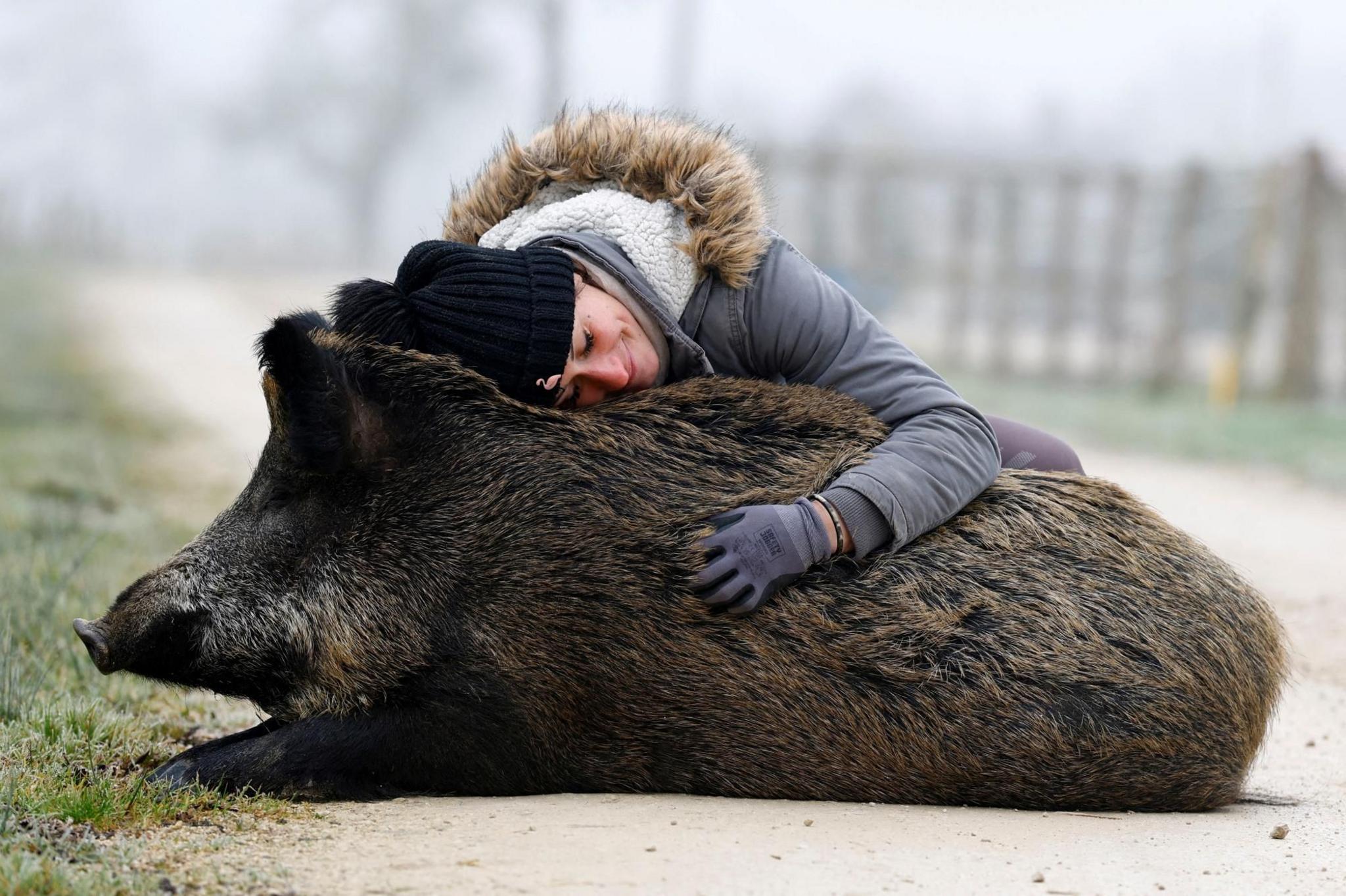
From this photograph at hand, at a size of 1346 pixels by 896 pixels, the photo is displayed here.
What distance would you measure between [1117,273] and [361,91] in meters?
48.1

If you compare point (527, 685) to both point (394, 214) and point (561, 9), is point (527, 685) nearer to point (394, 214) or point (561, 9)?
point (561, 9)

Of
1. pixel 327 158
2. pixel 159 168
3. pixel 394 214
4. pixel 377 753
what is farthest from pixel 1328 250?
pixel 159 168

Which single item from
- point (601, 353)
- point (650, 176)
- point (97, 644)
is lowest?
point (97, 644)

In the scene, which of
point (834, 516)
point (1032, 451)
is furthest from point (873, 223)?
point (834, 516)

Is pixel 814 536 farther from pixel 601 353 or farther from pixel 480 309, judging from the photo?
pixel 480 309

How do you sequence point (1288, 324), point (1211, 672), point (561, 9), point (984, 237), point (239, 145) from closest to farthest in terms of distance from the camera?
1. point (1211, 672)
2. point (1288, 324)
3. point (984, 237)
4. point (561, 9)
5. point (239, 145)

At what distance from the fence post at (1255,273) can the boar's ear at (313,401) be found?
14.5 metres

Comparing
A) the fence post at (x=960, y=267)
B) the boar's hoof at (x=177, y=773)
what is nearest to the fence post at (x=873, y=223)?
the fence post at (x=960, y=267)

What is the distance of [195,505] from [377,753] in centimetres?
555

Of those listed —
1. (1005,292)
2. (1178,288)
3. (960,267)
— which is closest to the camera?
(1178,288)

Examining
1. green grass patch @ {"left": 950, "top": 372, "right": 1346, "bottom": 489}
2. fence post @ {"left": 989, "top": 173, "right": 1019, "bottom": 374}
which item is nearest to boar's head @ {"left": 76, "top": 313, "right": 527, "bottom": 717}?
green grass patch @ {"left": 950, "top": 372, "right": 1346, "bottom": 489}

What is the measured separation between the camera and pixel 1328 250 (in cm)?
1602

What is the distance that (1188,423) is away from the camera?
13.4 metres

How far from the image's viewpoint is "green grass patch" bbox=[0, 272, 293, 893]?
8.23ft
